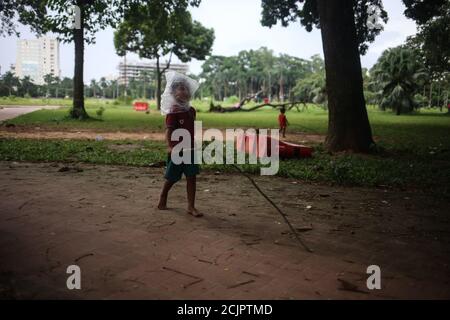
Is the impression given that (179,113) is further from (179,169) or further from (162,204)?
(162,204)

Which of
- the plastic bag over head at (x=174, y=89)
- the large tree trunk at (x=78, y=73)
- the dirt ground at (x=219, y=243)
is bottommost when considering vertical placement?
the dirt ground at (x=219, y=243)

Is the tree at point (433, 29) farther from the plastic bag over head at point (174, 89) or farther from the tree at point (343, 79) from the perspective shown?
the plastic bag over head at point (174, 89)

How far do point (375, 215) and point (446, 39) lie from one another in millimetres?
28826

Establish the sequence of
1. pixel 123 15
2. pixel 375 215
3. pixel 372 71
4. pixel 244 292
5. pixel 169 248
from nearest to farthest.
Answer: pixel 244 292, pixel 169 248, pixel 375 215, pixel 123 15, pixel 372 71

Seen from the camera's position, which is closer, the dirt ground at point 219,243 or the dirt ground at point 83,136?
the dirt ground at point 219,243

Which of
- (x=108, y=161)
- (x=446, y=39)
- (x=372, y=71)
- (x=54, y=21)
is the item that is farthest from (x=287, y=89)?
(x=108, y=161)

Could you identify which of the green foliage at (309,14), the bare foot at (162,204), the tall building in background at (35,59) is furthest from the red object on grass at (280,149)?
the tall building in background at (35,59)

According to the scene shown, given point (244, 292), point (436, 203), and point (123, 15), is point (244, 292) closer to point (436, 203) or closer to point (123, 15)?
point (436, 203)

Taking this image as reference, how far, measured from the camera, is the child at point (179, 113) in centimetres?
468

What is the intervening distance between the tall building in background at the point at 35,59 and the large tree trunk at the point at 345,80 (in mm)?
46697

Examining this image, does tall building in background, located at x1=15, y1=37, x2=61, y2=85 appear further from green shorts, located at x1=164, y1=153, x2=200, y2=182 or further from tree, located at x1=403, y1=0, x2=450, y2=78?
green shorts, located at x1=164, y1=153, x2=200, y2=182

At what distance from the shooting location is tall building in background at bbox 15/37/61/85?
56003 mm

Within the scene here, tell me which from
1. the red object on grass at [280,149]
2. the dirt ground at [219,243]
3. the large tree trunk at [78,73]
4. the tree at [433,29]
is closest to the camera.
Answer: the dirt ground at [219,243]

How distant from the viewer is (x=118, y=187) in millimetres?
6312
